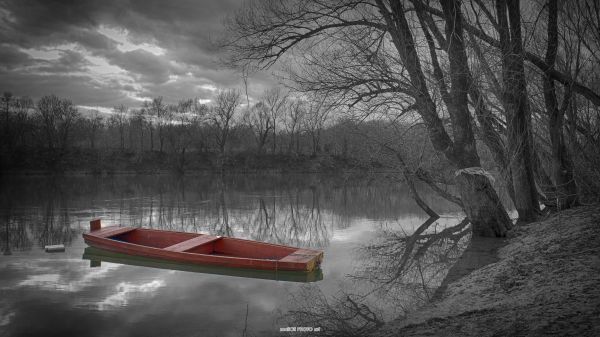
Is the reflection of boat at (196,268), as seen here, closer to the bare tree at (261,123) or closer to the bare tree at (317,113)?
the bare tree at (317,113)

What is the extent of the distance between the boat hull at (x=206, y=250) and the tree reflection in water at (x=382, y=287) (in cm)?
90

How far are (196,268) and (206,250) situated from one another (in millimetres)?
1005

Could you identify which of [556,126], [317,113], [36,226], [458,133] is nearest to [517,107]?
[556,126]

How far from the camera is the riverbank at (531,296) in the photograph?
4225 mm

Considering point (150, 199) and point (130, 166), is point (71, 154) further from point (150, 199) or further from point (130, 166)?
point (150, 199)

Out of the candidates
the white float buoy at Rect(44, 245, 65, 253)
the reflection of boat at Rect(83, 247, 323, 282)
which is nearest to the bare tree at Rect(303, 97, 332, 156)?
the reflection of boat at Rect(83, 247, 323, 282)

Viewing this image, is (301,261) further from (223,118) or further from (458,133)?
(223,118)

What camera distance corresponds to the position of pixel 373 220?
1733 cm

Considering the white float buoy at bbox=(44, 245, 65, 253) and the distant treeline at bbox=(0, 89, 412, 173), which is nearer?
the white float buoy at bbox=(44, 245, 65, 253)

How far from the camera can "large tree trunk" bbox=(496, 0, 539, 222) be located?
8.34m

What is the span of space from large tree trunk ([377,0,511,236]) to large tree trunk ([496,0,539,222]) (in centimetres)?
81

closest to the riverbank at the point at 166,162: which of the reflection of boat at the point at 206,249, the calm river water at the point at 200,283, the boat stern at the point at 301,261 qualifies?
the calm river water at the point at 200,283

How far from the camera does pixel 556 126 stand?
31.1ft

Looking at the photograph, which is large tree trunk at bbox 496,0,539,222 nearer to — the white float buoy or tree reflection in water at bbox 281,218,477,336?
tree reflection in water at bbox 281,218,477,336
